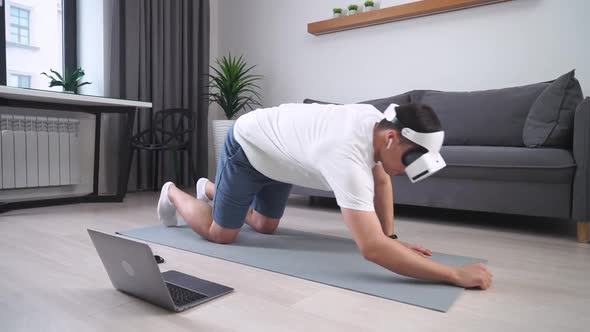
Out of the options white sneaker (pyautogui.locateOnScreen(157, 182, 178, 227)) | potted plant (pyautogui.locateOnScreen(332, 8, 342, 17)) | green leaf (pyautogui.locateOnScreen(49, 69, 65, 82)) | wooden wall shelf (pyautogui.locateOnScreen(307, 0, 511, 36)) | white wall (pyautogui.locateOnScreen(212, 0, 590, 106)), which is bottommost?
white sneaker (pyautogui.locateOnScreen(157, 182, 178, 227))

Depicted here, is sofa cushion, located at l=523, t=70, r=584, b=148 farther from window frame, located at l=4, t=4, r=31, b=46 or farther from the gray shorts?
window frame, located at l=4, t=4, r=31, b=46

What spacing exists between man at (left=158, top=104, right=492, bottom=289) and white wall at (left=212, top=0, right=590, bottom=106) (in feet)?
6.38

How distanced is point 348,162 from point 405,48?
248cm

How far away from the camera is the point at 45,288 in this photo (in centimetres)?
118

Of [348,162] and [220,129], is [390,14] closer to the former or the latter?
[220,129]

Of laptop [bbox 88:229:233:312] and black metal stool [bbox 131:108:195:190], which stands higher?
black metal stool [bbox 131:108:195:190]

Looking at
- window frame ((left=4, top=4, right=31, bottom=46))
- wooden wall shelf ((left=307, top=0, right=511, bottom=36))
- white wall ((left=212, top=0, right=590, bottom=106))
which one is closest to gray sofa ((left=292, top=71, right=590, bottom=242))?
white wall ((left=212, top=0, right=590, bottom=106))

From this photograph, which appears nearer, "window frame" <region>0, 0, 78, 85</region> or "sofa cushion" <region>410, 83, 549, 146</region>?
"sofa cushion" <region>410, 83, 549, 146</region>

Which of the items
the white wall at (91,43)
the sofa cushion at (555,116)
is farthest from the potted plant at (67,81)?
the sofa cushion at (555,116)

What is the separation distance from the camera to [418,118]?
1.08 m

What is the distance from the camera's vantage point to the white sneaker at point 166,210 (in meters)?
1.96

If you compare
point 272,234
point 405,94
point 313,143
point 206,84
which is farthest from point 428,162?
point 206,84

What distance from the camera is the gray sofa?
6.28 ft

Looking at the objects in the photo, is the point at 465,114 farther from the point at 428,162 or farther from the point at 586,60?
the point at 428,162
